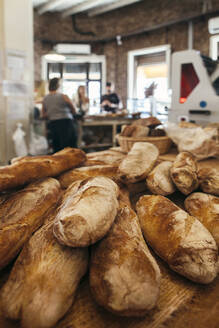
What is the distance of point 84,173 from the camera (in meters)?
0.97

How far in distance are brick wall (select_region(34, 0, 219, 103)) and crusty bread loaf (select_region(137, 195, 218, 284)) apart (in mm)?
7640

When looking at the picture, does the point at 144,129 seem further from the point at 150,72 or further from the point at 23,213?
the point at 150,72

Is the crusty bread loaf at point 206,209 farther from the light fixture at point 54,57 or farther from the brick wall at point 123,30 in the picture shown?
the light fixture at point 54,57

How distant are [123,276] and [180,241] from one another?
0.18 meters

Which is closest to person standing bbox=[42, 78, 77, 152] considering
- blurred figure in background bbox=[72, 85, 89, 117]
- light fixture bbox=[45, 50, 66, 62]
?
blurred figure in background bbox=[72, 85, 89, 117]

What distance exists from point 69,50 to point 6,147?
6.12m

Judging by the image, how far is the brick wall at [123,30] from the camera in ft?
25.1

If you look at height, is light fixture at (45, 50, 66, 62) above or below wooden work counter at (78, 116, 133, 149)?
above

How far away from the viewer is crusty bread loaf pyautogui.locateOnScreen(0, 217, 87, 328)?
44 centimetres

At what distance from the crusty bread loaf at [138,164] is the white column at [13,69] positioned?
162 inches

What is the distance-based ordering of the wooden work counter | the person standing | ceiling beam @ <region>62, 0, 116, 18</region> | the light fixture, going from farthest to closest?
the light fixture
ceiling beam @ <region>62, 0, 116, 18</region>
the wooden work counter
the person standing

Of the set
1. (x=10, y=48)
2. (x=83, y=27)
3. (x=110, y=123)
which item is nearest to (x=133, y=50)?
(x=83, y=27)

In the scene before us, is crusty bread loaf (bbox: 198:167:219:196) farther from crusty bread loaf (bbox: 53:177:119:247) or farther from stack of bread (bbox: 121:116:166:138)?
stack of bread (bbox: 121:116:166:138)

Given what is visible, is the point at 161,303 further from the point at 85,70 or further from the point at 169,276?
the point at 85,70
